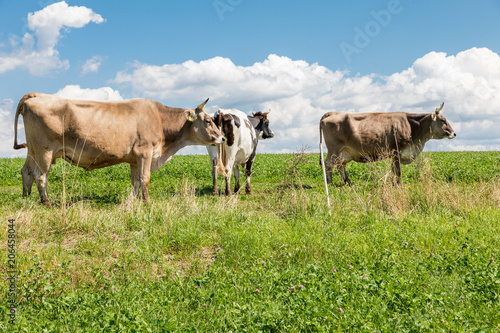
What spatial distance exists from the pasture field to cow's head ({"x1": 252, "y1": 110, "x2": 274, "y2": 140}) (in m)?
6.55

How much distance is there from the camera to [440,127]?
14648 millimetres

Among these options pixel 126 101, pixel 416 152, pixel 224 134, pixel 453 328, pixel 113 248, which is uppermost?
pixel 126 101

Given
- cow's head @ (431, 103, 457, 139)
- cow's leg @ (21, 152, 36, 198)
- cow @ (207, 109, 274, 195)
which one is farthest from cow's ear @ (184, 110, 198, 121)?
cow's head @ (431, 103, 457, 139)

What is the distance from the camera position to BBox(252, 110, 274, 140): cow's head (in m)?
15.4

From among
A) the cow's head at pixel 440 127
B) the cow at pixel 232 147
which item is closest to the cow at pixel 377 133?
the cow's head at pixel 440 127

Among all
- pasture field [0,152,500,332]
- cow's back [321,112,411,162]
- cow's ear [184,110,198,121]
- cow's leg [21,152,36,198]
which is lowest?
pasture field [0,152,500,332]

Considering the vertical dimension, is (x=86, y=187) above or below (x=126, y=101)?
below

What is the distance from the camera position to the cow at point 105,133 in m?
9.29

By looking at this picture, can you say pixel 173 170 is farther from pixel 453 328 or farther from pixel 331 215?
pixel 453 328

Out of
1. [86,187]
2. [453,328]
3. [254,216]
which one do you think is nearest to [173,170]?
[86,187]

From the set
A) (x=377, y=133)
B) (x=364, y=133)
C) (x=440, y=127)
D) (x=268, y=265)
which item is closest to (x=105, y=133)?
(x=268, y=265)

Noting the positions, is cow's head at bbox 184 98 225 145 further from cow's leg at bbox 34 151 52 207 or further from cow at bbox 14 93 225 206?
cow's leg at bbox 34 151 52 207

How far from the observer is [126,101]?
10.4 meters

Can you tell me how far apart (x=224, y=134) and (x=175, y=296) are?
7915mm
